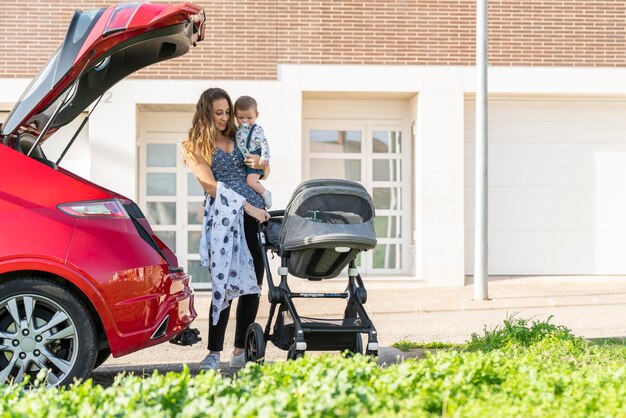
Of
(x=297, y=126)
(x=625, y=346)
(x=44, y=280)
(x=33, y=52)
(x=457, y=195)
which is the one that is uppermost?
(x=33, y=52)

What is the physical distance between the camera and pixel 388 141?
14508 mm

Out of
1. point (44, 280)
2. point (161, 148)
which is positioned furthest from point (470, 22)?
point (44, 280)

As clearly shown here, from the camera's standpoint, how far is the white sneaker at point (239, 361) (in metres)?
6.93

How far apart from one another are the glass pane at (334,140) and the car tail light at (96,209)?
880 centimetres

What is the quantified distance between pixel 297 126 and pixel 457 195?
8.21 feet

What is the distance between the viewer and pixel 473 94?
13867 millimetres

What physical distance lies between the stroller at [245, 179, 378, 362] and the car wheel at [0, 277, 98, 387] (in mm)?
1231

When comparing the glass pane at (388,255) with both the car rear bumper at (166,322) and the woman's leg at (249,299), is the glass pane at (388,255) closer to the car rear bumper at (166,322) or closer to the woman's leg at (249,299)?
the woman's leg at (249,299)

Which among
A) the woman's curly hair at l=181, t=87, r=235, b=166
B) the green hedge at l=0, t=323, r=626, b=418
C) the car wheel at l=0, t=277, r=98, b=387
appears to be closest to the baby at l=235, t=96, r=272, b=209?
the woman's curly hair at l=181, t=87, r=235, b=166

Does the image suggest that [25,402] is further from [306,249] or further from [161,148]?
[161,148]

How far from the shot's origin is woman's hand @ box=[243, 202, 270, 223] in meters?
6.73

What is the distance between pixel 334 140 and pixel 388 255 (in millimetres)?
1929

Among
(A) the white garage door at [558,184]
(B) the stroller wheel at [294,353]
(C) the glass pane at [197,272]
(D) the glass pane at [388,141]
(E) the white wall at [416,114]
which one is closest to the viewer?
(B) the stroller wheel at [294,353]

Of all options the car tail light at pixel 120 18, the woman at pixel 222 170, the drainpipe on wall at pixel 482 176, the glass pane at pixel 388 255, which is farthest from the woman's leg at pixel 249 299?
the glass pane at pixel 388 255
